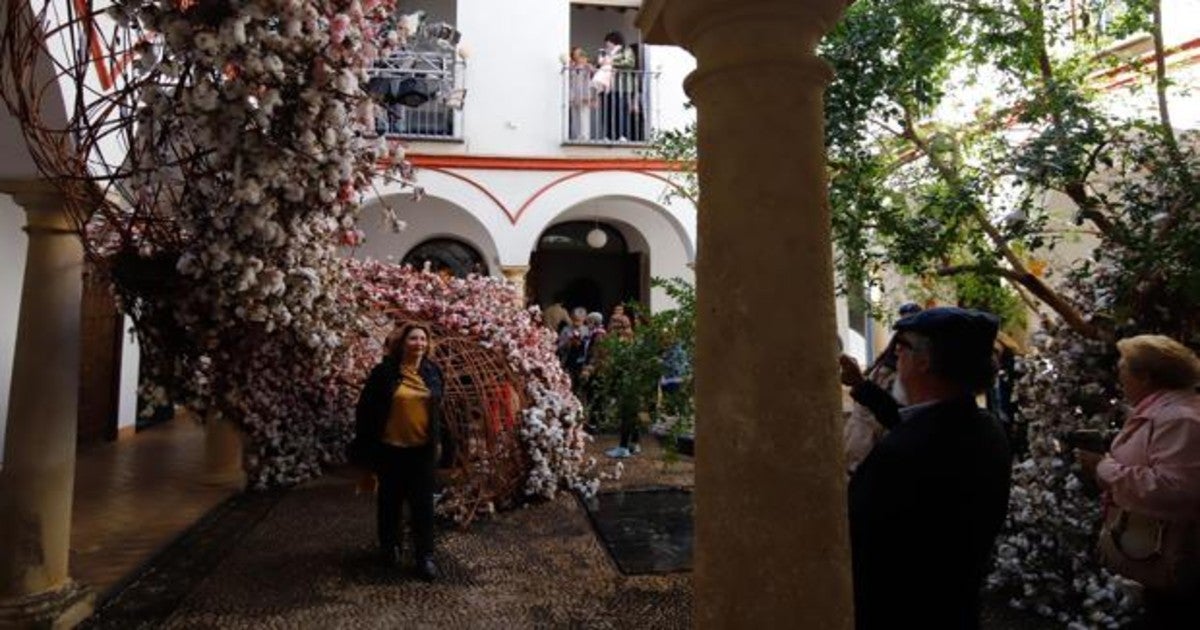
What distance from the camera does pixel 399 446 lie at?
15.7ft

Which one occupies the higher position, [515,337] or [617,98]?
[617,98]

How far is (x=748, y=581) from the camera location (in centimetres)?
157

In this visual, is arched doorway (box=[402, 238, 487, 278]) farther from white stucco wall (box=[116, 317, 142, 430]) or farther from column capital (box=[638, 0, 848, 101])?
column capital (box=[638, 0, 848, 101])

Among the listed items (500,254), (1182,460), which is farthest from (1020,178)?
(500,254)

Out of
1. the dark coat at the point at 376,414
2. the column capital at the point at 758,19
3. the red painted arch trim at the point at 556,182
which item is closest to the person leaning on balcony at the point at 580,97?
the red painted arch trim at the point at 556,182

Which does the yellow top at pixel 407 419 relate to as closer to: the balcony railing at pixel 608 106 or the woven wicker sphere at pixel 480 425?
the woven wicker sphere at pixel 480 425

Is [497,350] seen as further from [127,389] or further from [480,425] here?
[127,389]

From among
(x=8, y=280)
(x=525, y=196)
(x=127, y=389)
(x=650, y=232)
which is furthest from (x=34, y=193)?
(x=650, y=232)

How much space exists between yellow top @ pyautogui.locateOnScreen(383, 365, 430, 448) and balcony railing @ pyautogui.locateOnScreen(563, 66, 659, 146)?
793 cm

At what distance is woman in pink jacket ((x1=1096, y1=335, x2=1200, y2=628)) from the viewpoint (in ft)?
8.20

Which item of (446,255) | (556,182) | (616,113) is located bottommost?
(446,255)

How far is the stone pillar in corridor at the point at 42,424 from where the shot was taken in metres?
3.92

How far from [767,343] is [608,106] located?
1170 cm

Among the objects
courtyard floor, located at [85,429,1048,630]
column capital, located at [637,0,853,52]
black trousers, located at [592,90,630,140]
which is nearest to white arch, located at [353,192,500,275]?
black trousers, located at [592,90,630,140]
